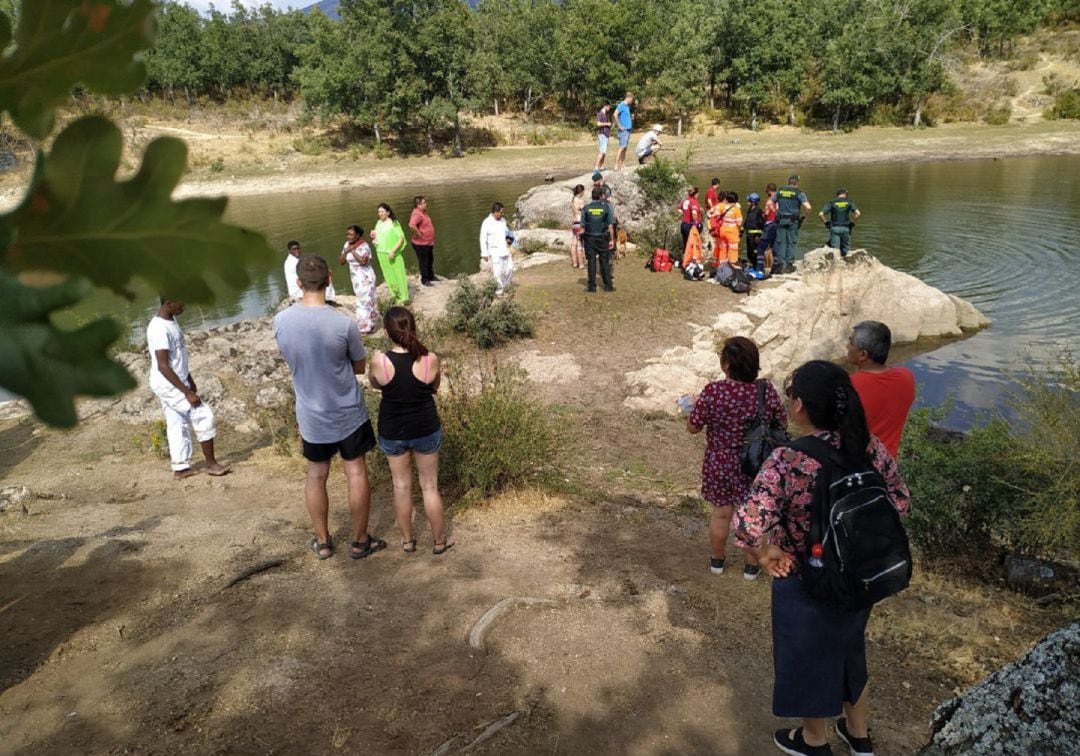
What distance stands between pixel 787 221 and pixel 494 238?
19.2 ft

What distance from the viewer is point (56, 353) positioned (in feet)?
2.45

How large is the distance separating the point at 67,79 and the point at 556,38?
2289 inches

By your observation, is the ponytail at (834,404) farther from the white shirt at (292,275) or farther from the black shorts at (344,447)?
the white shirt at (292,275)

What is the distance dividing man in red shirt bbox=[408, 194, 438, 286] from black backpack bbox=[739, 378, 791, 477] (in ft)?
30.9

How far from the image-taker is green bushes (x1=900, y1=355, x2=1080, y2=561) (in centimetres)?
479

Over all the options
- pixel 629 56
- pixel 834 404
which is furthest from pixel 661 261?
pixel 629 56

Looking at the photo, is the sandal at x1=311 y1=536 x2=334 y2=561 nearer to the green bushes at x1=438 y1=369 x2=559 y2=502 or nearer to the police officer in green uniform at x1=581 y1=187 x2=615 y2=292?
the green bushes at x1=438 y1=369 x2=559 y2=502

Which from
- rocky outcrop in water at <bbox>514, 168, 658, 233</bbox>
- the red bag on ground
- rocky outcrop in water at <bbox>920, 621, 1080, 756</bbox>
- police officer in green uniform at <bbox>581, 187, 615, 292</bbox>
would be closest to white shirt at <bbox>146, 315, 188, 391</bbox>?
rocky outcrop in water at <bbox>920, 621, 1080, 756</bbox>

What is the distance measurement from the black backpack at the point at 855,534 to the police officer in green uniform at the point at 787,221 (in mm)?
11534

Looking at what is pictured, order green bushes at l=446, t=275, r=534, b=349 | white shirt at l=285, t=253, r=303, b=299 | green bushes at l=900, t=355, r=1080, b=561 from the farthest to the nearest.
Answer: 1. white shirt at l=285, t=253, r=303, b=299
2. green bushes at l=446, t=275, r=534, b=349
3. green bushes at l=900, t=355, r=1080, b=561

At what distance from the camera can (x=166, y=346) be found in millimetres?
6281

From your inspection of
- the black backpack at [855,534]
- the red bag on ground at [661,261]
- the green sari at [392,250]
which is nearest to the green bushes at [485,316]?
the green sari at [392,250]

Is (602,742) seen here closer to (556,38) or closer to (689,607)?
(689,607)

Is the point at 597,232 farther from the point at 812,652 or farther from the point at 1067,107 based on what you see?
the point at 1067,107
